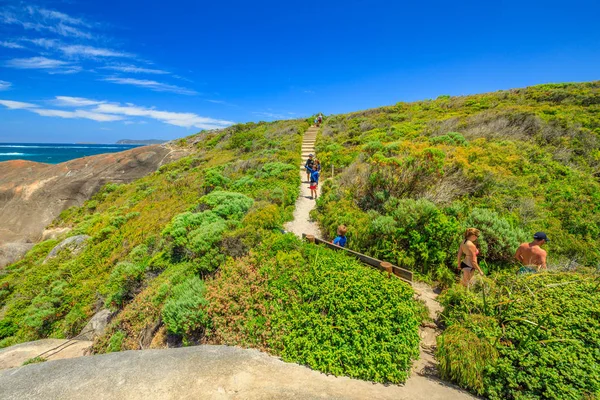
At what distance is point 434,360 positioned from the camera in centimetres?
456

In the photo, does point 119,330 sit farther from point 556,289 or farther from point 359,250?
point 556,289

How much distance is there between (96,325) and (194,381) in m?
6.76

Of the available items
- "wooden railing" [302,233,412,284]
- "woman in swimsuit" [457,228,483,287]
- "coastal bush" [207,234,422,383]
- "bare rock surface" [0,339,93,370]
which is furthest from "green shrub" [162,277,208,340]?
"woman in swimsuit" [457,228,483,287]

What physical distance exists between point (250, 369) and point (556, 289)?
587 cm

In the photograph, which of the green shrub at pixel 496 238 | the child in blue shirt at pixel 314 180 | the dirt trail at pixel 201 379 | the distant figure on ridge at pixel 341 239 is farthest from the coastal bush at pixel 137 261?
the green shrub at pixel 496 238

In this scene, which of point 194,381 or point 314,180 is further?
point 314,180

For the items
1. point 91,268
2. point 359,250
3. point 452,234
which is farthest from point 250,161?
point 452,234

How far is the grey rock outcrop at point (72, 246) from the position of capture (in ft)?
48.0

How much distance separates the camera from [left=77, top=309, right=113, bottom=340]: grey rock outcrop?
827cm

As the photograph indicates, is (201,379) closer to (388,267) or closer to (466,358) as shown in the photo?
(466,358)

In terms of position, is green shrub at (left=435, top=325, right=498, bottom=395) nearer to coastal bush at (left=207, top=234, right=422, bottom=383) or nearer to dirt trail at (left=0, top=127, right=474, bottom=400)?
dirt trail at (left=0, top=127, right=474, bottom=400)

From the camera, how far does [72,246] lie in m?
15.0

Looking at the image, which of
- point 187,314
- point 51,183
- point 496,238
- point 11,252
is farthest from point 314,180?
point 51,183

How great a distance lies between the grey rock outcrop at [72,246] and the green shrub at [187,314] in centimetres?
1228
